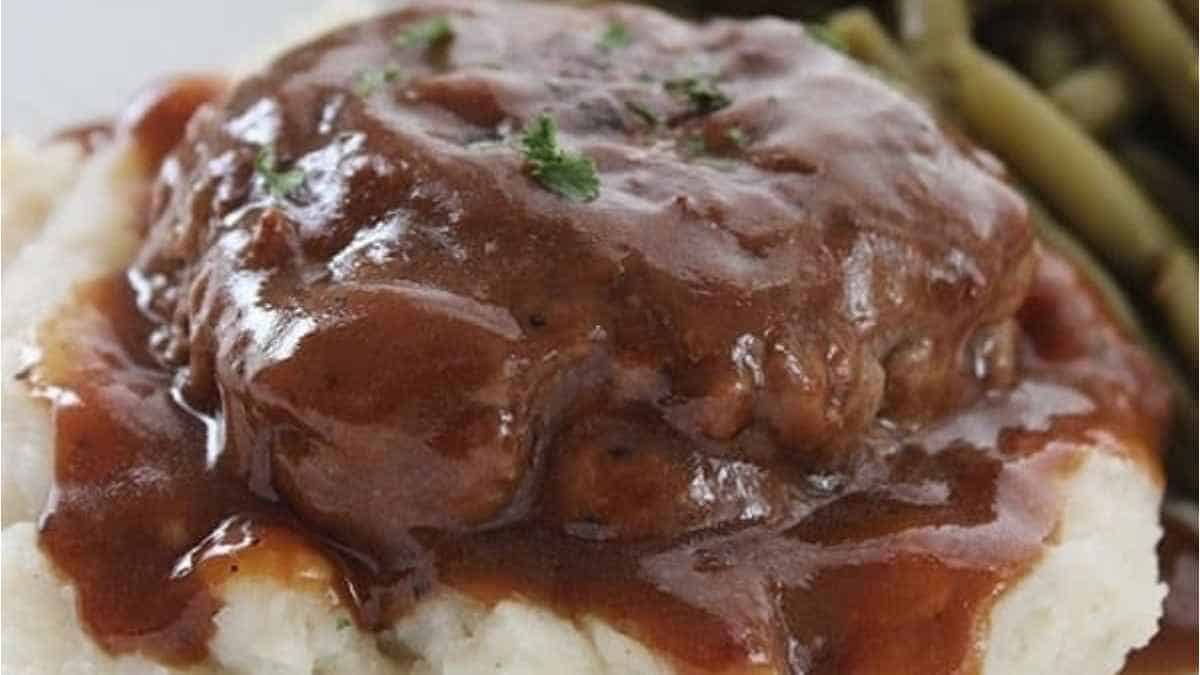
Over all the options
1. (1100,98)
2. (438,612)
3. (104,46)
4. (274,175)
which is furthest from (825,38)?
(104,46)

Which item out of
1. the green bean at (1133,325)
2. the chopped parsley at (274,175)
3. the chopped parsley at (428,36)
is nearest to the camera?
the chopped parsley at (274,175)

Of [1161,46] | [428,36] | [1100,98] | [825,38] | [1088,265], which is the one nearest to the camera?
[428,36]

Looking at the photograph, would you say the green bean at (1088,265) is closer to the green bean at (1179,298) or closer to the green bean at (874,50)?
the green bean at (1179,298)

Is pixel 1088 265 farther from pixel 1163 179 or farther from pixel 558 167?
pixel 558 167

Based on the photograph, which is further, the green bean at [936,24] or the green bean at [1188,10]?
the green bean at [936,24]

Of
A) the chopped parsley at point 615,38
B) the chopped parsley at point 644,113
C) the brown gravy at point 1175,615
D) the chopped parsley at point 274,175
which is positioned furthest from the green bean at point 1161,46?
the chopped parsley at point 274,175

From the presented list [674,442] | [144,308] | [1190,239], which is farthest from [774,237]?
[1190,239]
